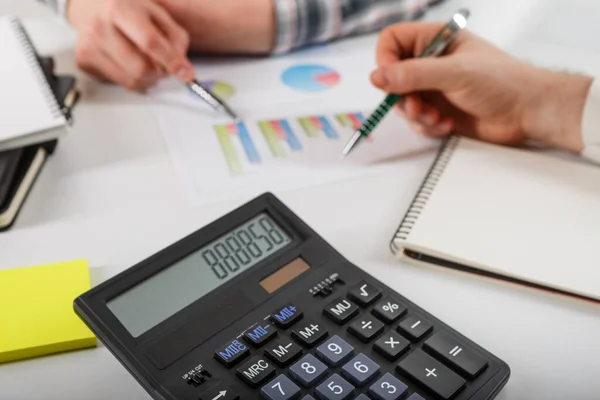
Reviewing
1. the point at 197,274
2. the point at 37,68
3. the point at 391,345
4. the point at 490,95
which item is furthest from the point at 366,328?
the point at 37,68

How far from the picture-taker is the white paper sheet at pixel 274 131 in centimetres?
65

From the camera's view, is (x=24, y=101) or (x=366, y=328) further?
(x=24, y=101)

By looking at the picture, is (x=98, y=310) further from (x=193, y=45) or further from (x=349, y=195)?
(x=193, y=45)

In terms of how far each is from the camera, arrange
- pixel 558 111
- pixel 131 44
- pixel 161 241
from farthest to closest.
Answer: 1. pixel 131 44
2. pixel 558 111
3. pixel 161 241

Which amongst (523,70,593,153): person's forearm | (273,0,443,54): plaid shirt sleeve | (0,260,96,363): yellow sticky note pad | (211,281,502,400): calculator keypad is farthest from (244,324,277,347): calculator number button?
(273,0,443,54): plaid shirt sleeve

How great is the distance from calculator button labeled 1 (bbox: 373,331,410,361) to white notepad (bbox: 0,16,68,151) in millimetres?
349

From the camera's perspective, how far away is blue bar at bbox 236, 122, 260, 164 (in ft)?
2.22

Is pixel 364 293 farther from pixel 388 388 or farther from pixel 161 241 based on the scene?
pixel 161 241

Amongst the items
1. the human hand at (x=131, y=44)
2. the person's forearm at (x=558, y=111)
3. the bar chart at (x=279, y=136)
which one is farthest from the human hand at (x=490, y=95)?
the human hand at (x=131, y=44)

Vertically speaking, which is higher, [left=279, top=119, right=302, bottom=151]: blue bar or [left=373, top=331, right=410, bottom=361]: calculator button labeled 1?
[left=373, top=331, right=410, bottom=361]: calculator button labeled 1

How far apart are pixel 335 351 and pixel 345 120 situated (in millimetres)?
346

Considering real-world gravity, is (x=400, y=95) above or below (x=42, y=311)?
above

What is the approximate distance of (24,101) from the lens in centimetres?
64

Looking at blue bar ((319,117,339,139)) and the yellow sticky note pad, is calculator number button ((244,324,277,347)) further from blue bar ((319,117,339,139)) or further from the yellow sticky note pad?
blue bar ((319,117,339,139))
